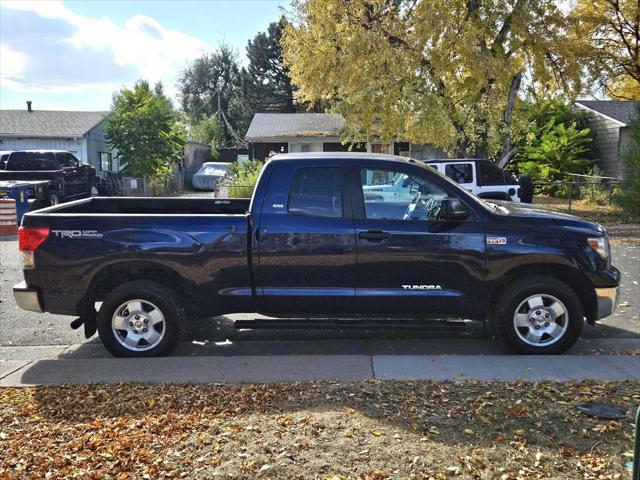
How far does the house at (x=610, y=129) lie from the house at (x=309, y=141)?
686cm

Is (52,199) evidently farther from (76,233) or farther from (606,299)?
(606,299)

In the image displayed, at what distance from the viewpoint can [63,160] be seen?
21.0 metres

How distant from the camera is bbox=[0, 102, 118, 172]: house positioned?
30109 millimetres

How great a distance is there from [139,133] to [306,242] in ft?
79.7

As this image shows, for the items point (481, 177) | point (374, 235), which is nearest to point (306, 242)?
point (374, 235)

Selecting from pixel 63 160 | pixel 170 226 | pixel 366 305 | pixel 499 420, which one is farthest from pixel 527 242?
pixel 63 160

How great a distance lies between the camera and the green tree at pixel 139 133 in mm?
27859

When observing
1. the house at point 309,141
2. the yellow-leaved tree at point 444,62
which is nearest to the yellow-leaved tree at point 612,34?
the yellow-leaved tree at point 444,62

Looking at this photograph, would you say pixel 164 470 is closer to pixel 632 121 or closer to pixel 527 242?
pixel 527 242

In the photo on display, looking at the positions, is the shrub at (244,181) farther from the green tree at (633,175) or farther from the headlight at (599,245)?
the green tree at (633,175)

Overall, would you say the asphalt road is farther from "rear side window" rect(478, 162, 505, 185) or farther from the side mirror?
"rear side window" rect(478, 162, 505, 185)

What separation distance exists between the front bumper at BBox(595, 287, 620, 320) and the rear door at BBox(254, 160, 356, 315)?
7.96 ft

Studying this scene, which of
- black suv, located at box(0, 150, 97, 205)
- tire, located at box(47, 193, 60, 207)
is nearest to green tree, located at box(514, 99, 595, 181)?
black suv, located at box(0, 150, 97, 205)

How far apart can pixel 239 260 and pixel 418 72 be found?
13804 mm
